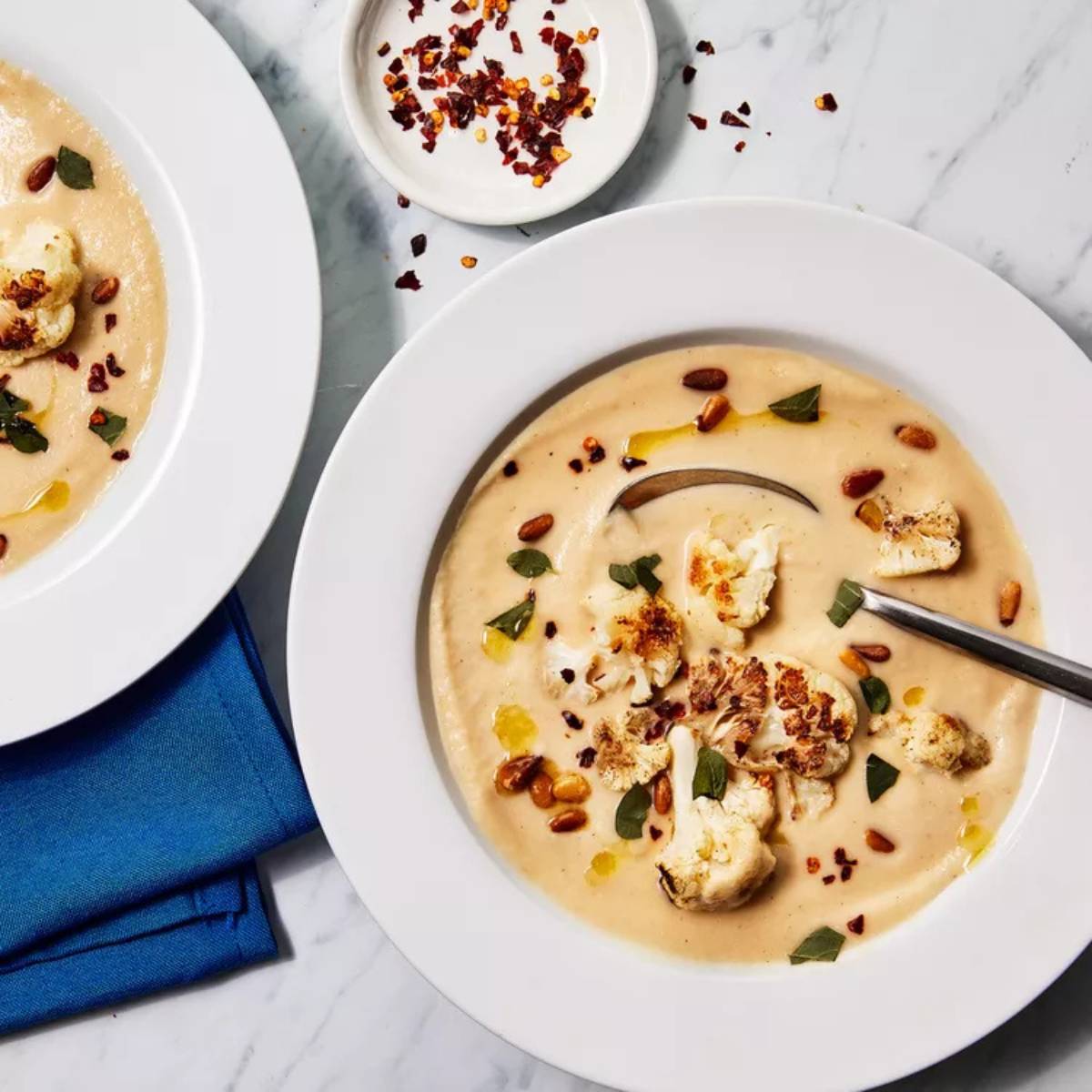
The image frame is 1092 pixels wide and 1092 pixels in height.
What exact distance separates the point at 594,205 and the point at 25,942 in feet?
6.82

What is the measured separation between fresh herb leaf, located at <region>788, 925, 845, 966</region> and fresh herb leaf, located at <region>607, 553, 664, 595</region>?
79 cm

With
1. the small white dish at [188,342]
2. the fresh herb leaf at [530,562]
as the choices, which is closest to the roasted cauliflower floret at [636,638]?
the fresh herb leaf at [530,562]

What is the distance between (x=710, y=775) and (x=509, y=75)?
5.16 feet

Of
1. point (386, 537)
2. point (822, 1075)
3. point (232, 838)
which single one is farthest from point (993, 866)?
point (232, 838)

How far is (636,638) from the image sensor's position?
227 centimetres

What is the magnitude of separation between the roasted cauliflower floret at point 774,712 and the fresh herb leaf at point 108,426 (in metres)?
1.34

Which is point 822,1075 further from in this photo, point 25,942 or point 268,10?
point 268,10

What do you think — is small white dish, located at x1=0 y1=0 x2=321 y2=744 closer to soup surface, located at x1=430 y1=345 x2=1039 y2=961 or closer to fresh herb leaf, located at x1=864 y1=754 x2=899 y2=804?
soup surface, located at x1=430 y1=345 x2=1039 y2=961

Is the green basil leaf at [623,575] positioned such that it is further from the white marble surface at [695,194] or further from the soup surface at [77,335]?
the soup surface at [77,335]

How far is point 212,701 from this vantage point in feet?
8.19

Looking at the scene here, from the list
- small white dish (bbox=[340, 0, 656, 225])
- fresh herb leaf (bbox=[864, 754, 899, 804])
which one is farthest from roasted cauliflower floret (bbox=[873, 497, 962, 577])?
small white dish (bbox=[340, 0, 656, 225])

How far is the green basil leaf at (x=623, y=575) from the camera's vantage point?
90.2 inches

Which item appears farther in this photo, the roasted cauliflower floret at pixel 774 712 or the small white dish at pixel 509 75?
the small white dish at pixel 509 75

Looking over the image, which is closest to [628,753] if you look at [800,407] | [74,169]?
[800,407]
